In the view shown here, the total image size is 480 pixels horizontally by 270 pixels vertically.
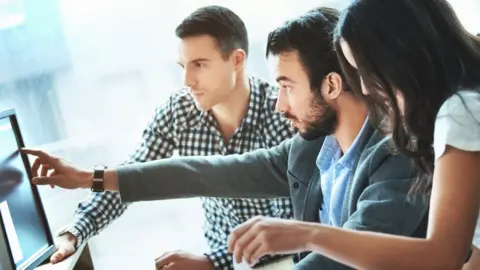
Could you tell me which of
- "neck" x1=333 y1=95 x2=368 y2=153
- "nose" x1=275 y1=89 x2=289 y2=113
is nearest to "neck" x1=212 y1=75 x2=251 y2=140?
"nose" x1=275 y1=89 x2=289 y2=113

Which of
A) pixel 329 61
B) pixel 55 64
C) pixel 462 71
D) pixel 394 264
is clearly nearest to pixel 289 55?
pixel 329 61

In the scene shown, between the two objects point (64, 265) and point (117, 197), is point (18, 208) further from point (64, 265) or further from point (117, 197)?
point (117, 197)

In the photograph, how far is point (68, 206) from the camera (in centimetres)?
170

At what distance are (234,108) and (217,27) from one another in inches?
7.8

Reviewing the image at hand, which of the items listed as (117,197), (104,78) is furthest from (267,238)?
(104,78)

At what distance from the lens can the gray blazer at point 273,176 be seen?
1.07 m

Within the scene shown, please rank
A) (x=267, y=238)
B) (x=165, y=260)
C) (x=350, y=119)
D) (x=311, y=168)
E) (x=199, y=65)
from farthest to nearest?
(x=199, y=65) < (x=165, y=260) < (x=311, y=168) < (x=350, y=119) < (x=267, y=238)

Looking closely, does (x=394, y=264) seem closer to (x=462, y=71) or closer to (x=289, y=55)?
(x=462, y=71)

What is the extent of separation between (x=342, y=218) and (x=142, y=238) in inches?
32.0

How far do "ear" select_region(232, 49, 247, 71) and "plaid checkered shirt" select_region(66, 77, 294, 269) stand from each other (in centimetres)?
5

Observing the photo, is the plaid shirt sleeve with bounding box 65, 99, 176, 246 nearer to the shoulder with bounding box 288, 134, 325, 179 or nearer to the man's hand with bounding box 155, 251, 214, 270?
the man's hand with bounding box 155, 251, 214, 270

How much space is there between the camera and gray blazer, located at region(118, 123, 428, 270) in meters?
1.07

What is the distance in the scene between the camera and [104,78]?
1.70m

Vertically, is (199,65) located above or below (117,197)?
above
